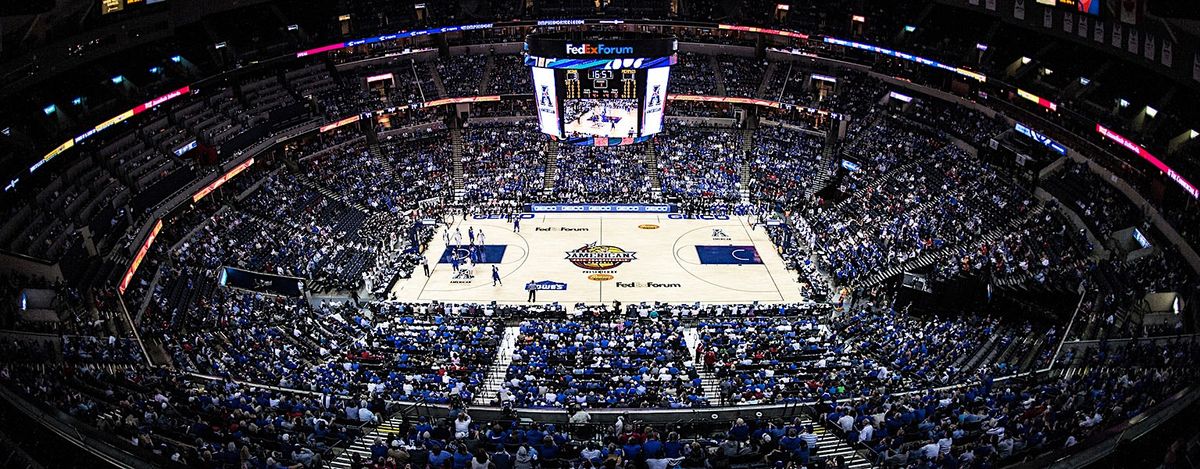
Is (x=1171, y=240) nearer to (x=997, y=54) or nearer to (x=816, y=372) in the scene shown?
(x=816, y=372)

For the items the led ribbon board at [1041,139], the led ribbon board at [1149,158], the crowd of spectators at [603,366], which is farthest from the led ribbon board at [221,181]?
the led ribbon board at [1149,158]

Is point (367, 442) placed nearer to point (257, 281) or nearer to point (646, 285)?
point (257, 281)

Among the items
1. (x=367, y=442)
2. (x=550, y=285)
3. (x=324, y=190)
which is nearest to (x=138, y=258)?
(x=324, y=190)

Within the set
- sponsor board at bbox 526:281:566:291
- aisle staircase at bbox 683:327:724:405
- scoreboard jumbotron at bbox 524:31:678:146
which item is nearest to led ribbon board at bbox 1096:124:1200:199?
aisle staircase at bbox 683:327:724:405

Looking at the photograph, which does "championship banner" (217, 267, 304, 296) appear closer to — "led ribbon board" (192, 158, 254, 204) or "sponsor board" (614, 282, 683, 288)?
"led ribbon board" (192, 158, 254, 204)

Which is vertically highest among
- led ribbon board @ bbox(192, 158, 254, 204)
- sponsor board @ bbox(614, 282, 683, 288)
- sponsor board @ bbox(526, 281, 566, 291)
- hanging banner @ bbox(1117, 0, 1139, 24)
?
hanging banner @ bbox(1117, 0, 1139, 24)
